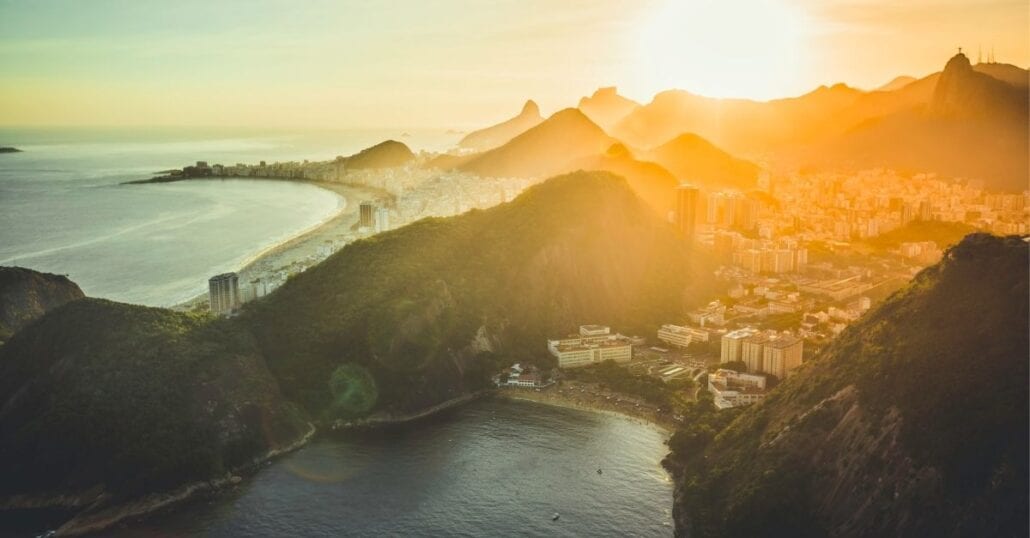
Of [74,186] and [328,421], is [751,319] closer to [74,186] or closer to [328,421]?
[328,421]

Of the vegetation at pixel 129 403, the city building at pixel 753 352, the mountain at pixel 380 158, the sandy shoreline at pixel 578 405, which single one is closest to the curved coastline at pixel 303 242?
the vegetation at pixel 129 403

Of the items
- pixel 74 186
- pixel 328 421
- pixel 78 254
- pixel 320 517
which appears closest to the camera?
pixel 320 517

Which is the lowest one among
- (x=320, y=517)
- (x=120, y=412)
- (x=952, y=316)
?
(x=320, y=517)

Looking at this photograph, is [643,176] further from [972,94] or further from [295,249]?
[972,94]

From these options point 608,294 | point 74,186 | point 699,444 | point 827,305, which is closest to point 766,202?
point 827,305

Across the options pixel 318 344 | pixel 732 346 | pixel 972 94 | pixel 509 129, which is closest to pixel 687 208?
pixel 732 346

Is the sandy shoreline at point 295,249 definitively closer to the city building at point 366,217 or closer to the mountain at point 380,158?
the city building at point 366,217
